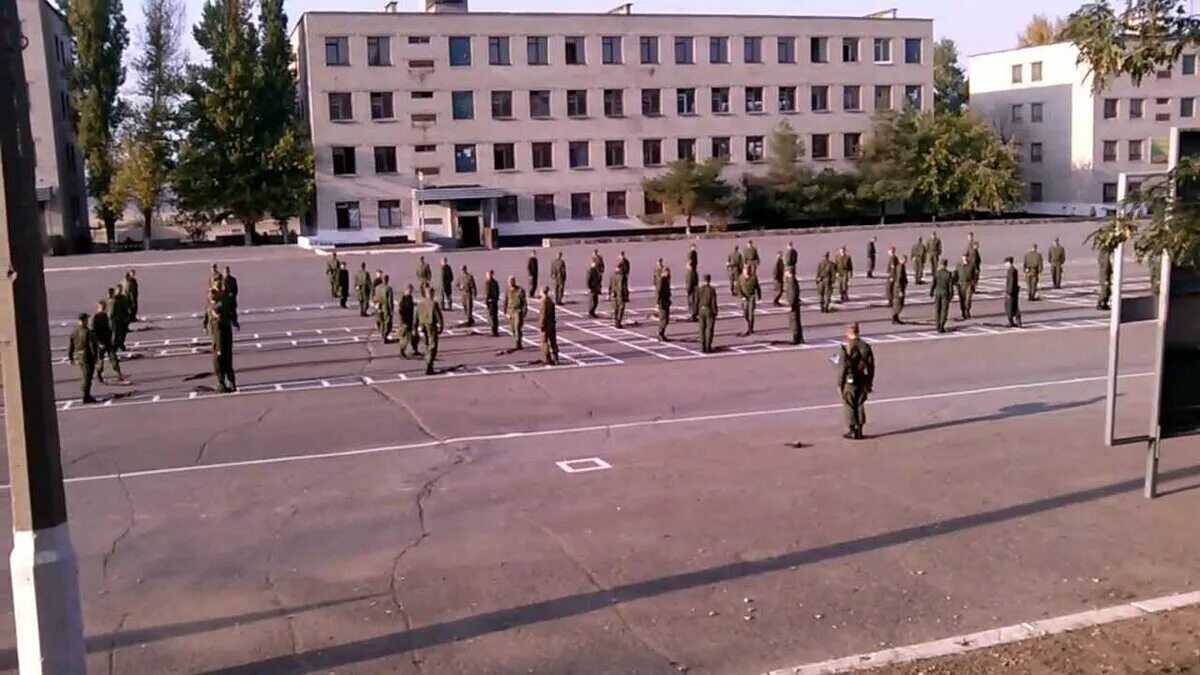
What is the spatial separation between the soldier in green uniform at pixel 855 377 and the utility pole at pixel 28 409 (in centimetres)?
1017

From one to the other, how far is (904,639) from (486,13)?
59130 millimetres

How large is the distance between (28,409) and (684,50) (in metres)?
63.6

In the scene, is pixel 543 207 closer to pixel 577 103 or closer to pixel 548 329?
pixel 577 103

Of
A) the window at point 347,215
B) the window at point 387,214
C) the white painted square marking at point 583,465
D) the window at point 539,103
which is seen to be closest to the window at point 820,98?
the window at point 539,103

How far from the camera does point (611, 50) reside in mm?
65188

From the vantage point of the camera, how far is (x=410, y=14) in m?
61.5

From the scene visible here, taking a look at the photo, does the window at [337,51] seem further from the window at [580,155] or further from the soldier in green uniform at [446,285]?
the soldier in green uniform at [446,285]

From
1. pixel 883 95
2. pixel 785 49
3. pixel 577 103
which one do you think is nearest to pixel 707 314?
pixel 577 103

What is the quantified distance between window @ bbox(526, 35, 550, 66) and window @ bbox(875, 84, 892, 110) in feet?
67.0

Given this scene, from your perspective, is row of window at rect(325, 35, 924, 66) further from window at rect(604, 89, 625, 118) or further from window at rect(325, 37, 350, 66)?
window at rect(604, 89, 625, 118)

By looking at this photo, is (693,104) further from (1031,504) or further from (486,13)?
(1031,504)

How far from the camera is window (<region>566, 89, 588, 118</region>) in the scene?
213ft

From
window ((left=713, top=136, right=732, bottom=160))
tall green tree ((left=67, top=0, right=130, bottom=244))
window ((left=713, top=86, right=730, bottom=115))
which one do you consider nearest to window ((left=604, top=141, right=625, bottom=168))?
window ((left=713, top=136, right=732, bottom=160))

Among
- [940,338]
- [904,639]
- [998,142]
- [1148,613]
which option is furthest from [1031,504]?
[998,142]
